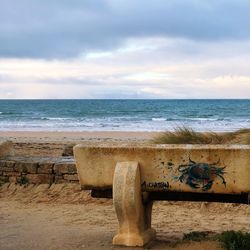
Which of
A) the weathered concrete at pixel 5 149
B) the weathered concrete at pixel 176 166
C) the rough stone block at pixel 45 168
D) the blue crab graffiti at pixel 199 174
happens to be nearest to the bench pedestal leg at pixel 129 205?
the weathered concrete at pixel 176 166

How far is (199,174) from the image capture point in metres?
5.73

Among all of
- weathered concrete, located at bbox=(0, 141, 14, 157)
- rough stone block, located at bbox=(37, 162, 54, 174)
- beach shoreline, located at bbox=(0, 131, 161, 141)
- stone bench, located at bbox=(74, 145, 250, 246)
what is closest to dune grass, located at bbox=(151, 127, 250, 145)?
rough stone block, located at bbox=(37, 162, 54, 174)

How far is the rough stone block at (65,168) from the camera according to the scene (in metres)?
9.47

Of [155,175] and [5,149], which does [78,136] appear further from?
[155,175]

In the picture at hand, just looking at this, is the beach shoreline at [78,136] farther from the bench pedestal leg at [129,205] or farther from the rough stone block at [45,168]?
the bench pedestal leg at [129,205]

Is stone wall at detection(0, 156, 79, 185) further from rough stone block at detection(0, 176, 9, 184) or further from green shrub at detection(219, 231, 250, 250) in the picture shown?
green shrub at detection(219, 231, 250, 250)

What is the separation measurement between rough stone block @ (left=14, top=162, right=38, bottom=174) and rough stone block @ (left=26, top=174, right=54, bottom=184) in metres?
0.08

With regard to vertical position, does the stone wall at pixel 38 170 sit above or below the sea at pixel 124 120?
above

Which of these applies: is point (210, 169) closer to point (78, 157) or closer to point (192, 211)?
point (78, 157)

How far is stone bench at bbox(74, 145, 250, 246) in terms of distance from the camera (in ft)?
18.5

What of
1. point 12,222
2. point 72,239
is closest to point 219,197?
point 72,239

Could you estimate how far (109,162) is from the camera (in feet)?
19.6

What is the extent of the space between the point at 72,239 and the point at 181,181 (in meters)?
1.56

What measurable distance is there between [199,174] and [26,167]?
4765 millimetres
